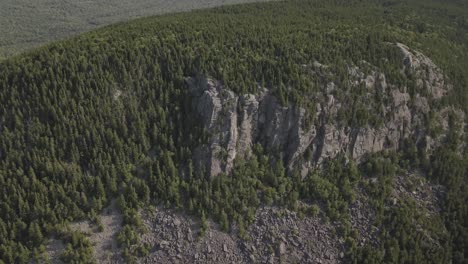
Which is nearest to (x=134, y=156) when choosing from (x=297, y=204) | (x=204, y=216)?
(x=204, y=216)

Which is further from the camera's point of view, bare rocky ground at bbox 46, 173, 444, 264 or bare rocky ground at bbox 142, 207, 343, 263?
bare rocky ground at bbox 142, 207, 343, 263

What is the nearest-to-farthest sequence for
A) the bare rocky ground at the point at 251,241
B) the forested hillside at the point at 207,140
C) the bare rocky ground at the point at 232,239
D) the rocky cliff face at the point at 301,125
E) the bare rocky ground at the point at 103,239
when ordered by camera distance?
the bare rocky ground at the point at 103,239 → the bare rocky ground at the point at 232,239 → the bare rocky ground at the point at 251,241 → the forested hillside at the point at 207,140 → the rocky cliff face at the point at 301,125

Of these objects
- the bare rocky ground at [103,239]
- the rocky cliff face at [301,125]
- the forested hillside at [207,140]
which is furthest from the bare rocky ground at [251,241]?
the rocky cliff face at [301,125]

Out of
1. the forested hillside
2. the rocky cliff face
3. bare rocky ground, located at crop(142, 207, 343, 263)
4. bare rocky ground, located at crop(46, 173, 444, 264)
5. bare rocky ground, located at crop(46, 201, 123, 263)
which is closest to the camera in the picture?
bare rocky ground, located at crop(46, 201, 123, 263)

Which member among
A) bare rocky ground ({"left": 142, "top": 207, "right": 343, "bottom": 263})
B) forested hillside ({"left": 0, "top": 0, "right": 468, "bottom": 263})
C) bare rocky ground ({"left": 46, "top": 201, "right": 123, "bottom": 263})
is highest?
forested hillside ({"left": 0, "top": 0, "right": 468, "bottom": 263})

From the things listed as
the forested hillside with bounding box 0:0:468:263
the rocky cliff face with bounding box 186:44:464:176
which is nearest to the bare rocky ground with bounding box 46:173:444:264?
the forested hillside with bounding box 0:0:468:263

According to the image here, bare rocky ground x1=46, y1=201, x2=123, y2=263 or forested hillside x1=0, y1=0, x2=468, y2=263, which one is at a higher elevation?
forested hillside x1=0, y1=0, x2=468, y2=263

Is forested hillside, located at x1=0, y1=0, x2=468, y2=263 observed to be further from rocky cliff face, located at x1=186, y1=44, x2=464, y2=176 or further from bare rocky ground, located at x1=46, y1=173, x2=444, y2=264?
bare rocky ground, located at x1=46, y1=173, x2=444, y2=264

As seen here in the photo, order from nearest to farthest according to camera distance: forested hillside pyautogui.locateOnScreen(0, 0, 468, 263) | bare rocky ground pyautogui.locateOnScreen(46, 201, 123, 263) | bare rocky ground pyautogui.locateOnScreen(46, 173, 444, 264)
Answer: bare rocky ground pyautogui.locateOnScreen(46, 201, 123, 263), bare rocky ground pyautogui.locateOnScreen(46, 173, 444, 264), forested hillside pyautogui.locateOnScreen(0, 0, 468, 263)

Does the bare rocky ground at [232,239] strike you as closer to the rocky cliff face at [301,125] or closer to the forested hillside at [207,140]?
the forested hillside at [207,140]
